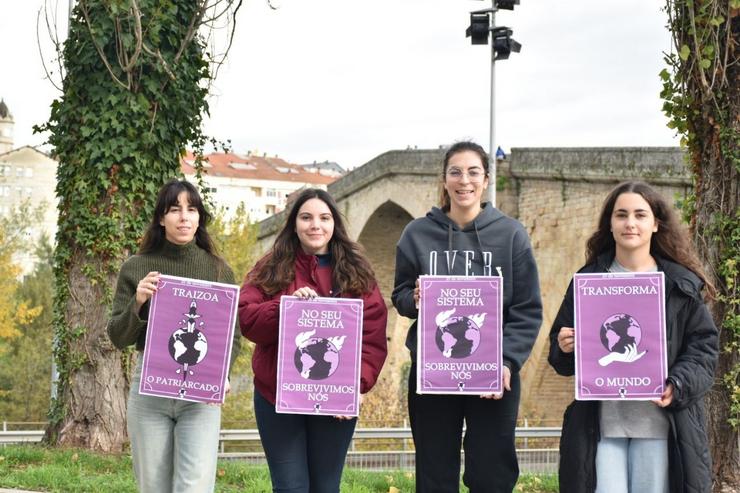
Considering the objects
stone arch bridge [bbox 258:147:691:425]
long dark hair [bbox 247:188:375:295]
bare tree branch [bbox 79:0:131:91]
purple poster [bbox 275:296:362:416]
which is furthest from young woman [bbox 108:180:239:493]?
stone arch bridge [bbox 258:147:691:425]

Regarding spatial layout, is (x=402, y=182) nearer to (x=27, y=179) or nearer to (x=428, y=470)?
(x=428, y=470)

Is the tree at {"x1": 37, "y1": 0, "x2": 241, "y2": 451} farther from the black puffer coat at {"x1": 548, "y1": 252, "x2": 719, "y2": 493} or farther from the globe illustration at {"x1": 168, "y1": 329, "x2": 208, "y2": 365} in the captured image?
the black puffer coat at {"x1": 548, "y1": 252, "x2": 719, "y2": 493}

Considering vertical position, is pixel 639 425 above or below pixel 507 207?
below

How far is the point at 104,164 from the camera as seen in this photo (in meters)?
8.81

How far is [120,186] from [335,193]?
71.9 ft

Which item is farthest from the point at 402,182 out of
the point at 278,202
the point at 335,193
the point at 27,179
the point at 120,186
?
the point at 278,202

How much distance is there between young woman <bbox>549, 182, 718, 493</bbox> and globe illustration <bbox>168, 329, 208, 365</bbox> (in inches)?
57.8

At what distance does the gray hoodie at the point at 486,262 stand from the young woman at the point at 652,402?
0.17 m

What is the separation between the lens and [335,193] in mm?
30719

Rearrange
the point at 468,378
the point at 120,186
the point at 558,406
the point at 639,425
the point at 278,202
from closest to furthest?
the point at 639,425, the point at 468,378, the point at 120,186, the point at 558,406, the point at 278,202

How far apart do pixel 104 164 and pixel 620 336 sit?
19.2 ft

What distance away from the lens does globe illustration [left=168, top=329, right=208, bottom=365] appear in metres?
4.42

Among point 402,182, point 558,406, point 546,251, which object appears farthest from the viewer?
point 402,182

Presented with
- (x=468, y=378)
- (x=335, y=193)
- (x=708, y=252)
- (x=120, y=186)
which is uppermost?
(x=335, y=193)
